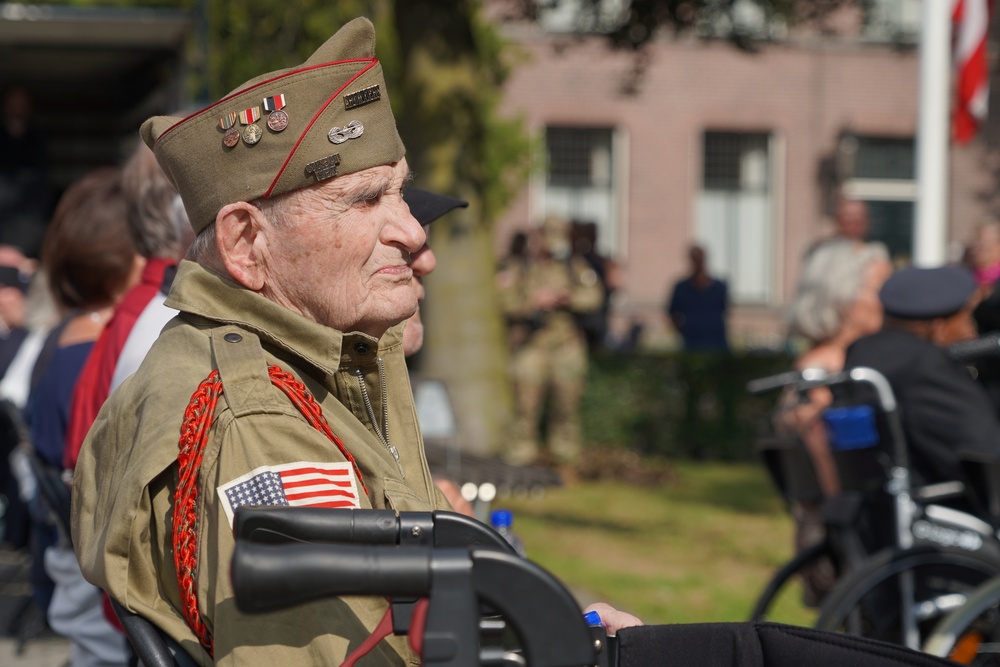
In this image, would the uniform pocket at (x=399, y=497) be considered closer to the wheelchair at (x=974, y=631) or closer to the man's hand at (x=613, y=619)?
the man's hand at (x=613, y=619)

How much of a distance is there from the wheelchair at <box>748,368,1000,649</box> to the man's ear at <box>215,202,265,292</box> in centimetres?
292

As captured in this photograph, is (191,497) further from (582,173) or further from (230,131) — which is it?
(582,173)

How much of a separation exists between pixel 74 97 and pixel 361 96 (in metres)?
13.0

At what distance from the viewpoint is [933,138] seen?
7.90 m

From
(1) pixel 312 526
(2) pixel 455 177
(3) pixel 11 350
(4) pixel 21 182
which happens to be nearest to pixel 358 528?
(1) pixel 312 526

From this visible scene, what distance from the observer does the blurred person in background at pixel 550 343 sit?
11.5 meters

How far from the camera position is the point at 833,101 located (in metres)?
22.0

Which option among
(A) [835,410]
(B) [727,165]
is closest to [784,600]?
(A) [835,410]

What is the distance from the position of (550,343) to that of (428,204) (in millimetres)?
8480

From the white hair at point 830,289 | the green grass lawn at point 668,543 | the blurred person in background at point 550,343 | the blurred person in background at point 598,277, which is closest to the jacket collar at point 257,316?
the green grass lawn at point 668,543

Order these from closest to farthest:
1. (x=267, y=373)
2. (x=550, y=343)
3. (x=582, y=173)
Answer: (x=267, y=373), (x=550, y=343), (x=582, y=173)

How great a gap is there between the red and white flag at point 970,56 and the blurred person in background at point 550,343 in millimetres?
3870

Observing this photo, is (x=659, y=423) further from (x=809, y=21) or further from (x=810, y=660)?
(x=810, y=660)

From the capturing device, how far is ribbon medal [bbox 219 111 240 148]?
196 cm
